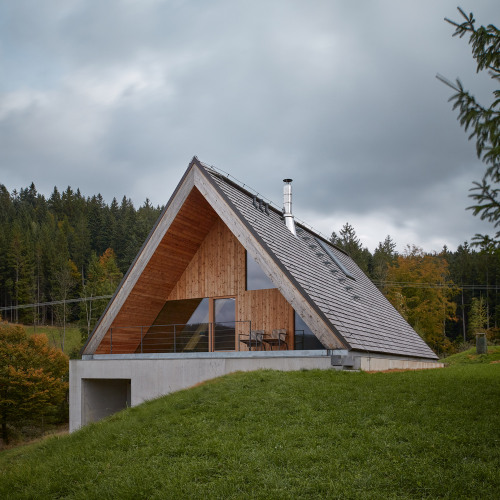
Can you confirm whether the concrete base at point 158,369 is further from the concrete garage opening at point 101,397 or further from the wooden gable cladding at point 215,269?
the wooden gable cladding at point 215,269

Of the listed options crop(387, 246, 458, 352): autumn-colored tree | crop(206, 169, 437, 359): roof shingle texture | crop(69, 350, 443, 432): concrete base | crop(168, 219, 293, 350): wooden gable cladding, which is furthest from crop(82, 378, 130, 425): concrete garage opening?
crop(387, 246, 458, 352): autumn-colored tree

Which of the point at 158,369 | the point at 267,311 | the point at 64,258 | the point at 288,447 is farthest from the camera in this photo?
the point at 64,258

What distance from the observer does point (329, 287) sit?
550 inches

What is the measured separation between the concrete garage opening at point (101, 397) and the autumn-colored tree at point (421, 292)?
25130 mm

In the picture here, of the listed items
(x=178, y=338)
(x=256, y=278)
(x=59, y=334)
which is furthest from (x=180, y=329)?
(x=59, y=334)

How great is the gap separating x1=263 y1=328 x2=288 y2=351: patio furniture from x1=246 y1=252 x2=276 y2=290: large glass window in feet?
4.07

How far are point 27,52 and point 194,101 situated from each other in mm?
4222

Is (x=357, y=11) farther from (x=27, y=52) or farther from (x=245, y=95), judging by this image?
(x=27, y=52)

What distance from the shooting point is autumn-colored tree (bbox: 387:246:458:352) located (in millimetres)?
37281

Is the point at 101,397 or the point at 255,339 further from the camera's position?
the point at 101,397

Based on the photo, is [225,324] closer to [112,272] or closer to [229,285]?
[229,285]

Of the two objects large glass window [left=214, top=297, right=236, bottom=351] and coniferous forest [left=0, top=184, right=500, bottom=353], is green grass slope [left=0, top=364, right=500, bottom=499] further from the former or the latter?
coniferous forest [left=0, top=184, right=500, bottom=353]

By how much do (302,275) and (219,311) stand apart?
325 centimetres

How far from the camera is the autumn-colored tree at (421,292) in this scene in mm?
37281
